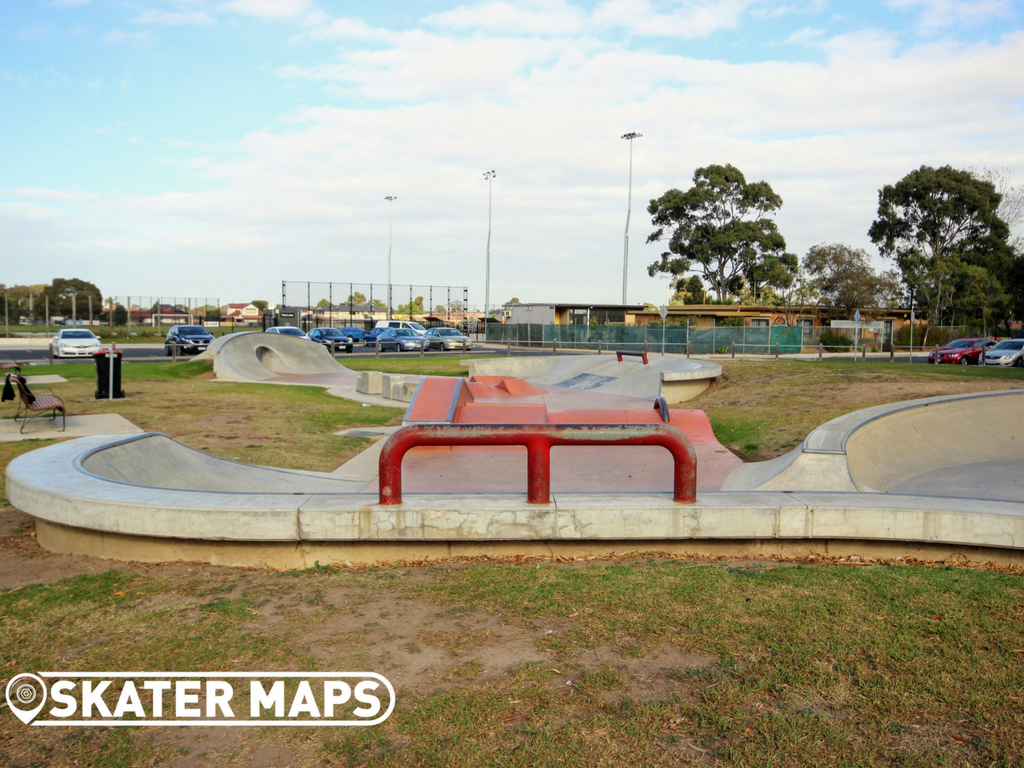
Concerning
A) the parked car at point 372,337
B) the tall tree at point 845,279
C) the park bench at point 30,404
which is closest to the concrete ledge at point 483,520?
the park bench at point 30,404

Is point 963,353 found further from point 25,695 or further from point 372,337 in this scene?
point 25,695

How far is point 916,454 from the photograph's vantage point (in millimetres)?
8898

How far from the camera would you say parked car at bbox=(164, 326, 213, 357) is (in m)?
31.9

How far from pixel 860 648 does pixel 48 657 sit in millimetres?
3705

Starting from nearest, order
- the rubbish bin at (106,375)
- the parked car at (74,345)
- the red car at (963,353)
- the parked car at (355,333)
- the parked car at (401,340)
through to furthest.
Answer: the rubbish bin at (106,375) → the parked car at (74,345) → the red car at (963,353) → the parked car at (401,340) → the parked car at (355,333)

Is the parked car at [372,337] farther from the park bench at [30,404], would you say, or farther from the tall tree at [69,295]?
the tall tree at [69,295]

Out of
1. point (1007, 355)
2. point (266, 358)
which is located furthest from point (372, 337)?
point (1007, 355)

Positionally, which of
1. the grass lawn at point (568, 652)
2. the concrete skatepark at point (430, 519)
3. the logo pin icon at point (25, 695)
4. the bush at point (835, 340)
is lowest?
the logo pin icon at point (25, 695)

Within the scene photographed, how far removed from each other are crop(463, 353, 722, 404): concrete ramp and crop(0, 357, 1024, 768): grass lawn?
447 inches

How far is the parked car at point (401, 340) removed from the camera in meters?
41.9

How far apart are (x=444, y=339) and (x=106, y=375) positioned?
29275 millimetres

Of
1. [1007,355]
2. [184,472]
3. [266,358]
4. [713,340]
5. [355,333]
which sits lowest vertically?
[184,472]

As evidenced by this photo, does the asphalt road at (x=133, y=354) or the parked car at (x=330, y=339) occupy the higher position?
the parked car at (x=330, y=339)

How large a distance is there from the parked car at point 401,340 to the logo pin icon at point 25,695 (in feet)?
123
